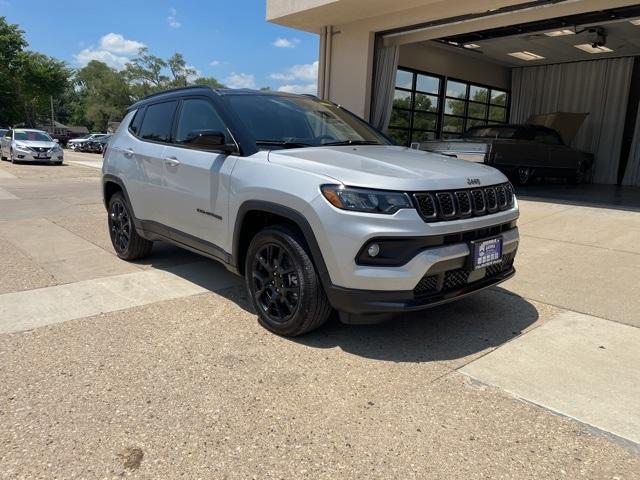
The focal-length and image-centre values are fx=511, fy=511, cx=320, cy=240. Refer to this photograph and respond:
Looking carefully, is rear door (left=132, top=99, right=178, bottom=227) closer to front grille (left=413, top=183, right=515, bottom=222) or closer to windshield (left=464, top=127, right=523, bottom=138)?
front grille (left=413, top=183, right=515, bottom=222)

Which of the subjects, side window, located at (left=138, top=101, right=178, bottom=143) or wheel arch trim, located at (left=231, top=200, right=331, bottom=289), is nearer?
wheel arch trim, located at (left=231, top=200, right=331, bottom=289)

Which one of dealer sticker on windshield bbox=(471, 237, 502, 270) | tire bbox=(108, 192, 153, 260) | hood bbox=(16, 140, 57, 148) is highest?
hood bbox=(16, 140, 57, 148)

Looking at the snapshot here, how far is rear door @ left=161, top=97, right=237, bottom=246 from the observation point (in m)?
4.14

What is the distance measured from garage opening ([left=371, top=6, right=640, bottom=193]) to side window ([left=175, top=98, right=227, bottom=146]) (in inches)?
385

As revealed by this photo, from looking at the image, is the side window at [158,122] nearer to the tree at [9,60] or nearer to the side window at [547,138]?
the side window at [547,138]

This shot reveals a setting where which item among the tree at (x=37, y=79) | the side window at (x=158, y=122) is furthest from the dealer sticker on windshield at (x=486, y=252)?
the tree at (x=37, y=79)

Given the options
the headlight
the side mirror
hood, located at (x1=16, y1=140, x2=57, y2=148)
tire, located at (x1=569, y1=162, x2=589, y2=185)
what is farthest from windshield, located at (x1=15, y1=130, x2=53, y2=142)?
the headlight

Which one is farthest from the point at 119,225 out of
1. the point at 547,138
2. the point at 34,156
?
Answer: the point at 34,156

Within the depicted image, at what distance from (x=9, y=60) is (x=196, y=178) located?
60369mm

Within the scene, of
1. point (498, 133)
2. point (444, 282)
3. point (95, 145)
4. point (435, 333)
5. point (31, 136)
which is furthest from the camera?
point (95, 145)

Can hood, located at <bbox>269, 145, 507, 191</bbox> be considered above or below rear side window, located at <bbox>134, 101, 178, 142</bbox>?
below

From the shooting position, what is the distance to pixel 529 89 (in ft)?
64.0

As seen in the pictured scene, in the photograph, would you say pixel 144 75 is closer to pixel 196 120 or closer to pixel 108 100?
pixel 108 100

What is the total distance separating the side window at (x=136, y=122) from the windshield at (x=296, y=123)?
1.72 metres
